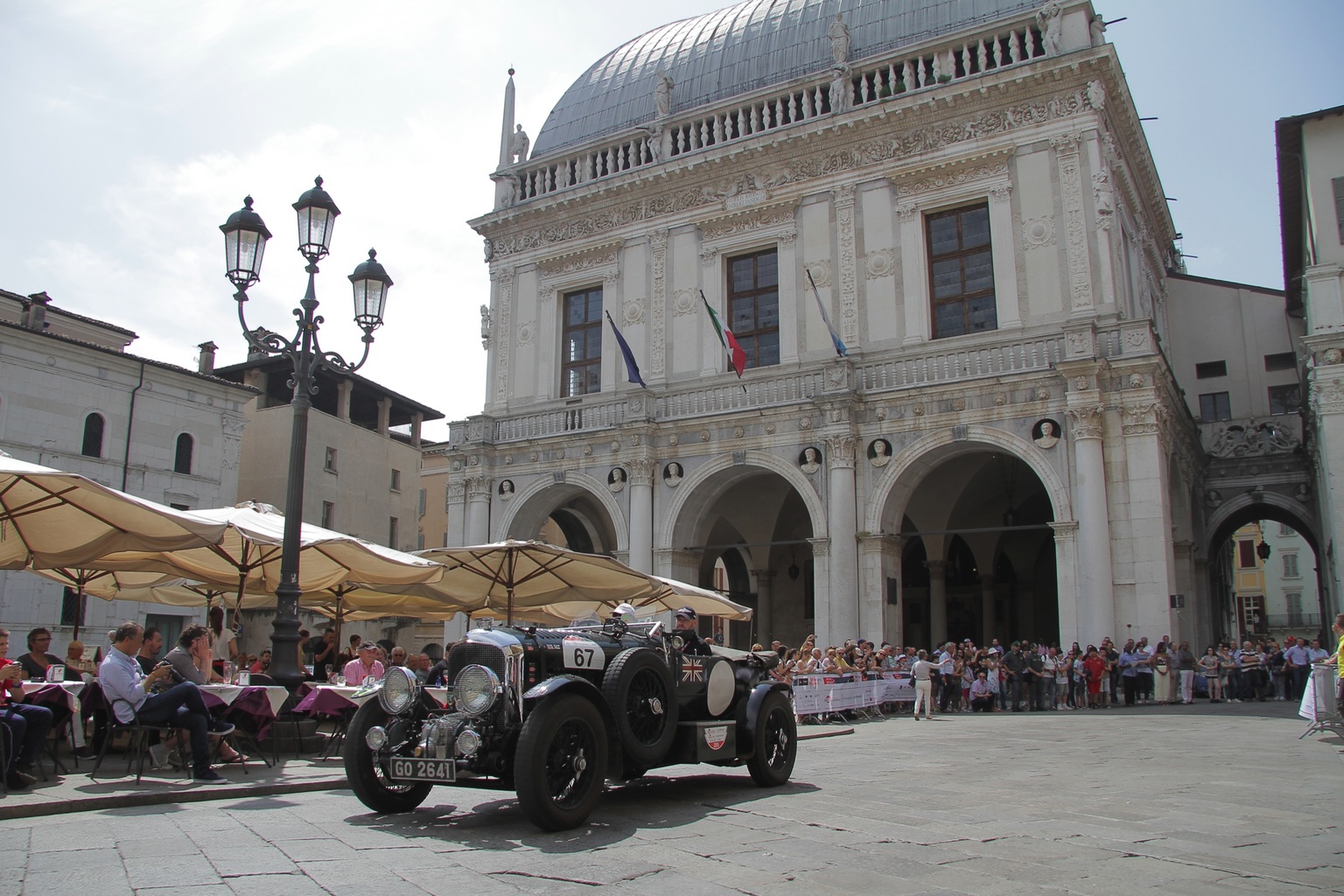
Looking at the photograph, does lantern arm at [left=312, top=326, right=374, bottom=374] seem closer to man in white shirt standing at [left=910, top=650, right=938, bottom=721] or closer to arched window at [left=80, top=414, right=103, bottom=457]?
man in white shirt standing at [left=910, top=650, right=938, bottom=721]

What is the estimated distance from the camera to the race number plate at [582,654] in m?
7.52

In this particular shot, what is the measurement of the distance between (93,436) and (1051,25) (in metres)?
28.2

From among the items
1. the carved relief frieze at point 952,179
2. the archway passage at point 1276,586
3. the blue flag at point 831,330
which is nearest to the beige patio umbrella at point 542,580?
the blue flag at point 831,330

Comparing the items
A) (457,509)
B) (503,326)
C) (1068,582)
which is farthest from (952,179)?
(457,509)

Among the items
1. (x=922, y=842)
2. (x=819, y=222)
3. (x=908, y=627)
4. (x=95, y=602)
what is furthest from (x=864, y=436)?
(x=95, y=602)

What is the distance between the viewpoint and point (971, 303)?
23.5 metres

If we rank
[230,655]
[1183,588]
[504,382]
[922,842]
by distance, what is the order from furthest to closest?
[504,382] < [1183,588] < [230,655] < [922,842]

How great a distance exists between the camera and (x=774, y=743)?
9133 mm

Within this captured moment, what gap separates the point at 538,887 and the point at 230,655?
1133 cm

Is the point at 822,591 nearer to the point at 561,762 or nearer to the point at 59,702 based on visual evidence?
the point at 59,702

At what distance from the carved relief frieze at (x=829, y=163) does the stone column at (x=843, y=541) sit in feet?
23.4

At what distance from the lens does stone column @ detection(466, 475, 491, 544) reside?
2731 centimetres

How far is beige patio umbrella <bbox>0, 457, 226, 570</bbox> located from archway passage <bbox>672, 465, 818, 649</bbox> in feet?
50.4

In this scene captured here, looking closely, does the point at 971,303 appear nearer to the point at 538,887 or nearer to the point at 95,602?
the point at 538,887
